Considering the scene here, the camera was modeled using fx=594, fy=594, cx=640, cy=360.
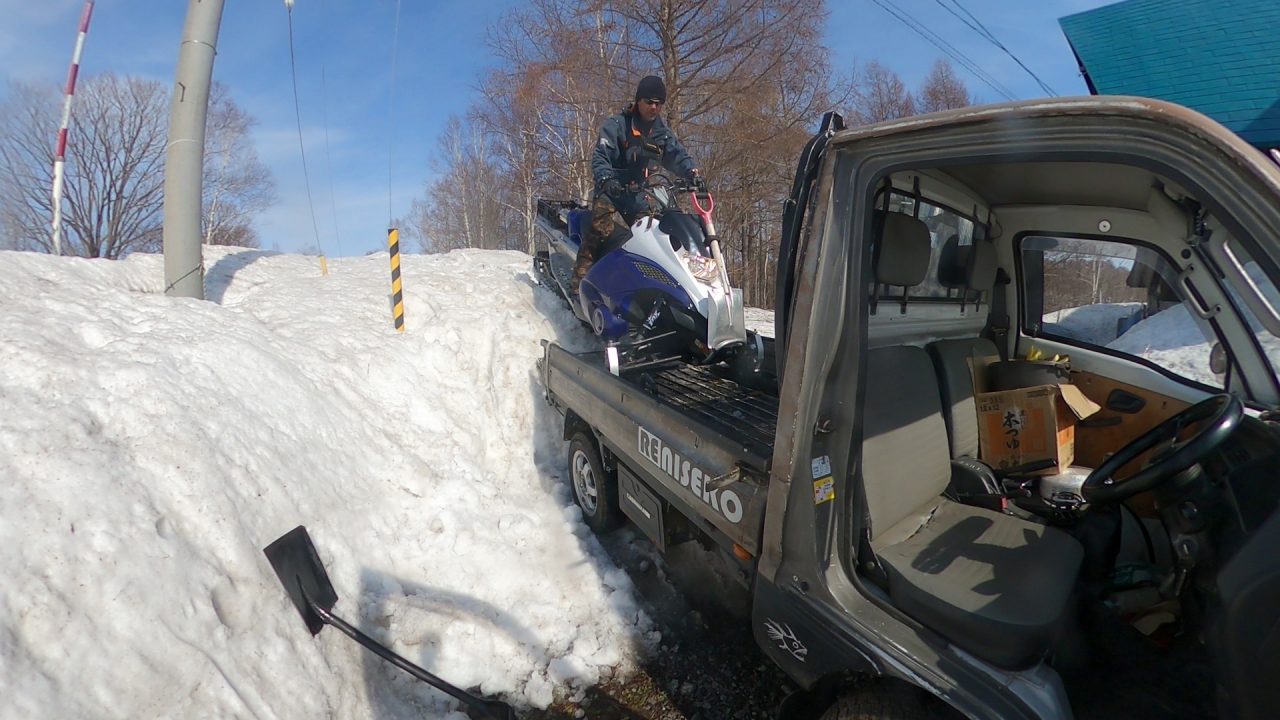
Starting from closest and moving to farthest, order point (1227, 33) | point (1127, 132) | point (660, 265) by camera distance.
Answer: point (1127, 132) → point (660, 265) → point (1227, 33)

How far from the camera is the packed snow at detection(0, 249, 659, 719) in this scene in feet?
6.98

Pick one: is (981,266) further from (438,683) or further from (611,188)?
(438,683)

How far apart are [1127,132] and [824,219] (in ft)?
2.34

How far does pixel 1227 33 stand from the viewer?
984 cm

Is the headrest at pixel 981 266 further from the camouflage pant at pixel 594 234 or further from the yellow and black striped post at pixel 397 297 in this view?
the yellow and black striped post at pixel 397 297

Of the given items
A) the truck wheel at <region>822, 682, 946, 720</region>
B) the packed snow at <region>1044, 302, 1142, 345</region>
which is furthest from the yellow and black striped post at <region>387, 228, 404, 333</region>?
the packed snow at <region>1044, 302, 1142, 345</region>

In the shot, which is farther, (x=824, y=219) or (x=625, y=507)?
(x=625, y=507)

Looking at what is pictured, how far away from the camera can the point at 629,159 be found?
5250mm

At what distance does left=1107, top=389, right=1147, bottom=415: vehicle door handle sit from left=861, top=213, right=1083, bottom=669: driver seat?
106cm

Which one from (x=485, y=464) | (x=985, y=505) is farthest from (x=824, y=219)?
(x=485, y=464)

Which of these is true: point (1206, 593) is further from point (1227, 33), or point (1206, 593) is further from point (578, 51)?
point (578, 51)

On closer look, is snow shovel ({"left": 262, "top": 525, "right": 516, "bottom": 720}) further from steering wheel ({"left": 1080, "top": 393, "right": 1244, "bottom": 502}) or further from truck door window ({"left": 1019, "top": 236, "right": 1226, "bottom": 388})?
truck door window ({"left": 1019, "top": 236, "right": 1226, "bottom": 388})

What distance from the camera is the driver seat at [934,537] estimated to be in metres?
1.73

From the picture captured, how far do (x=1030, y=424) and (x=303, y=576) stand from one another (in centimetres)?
349
